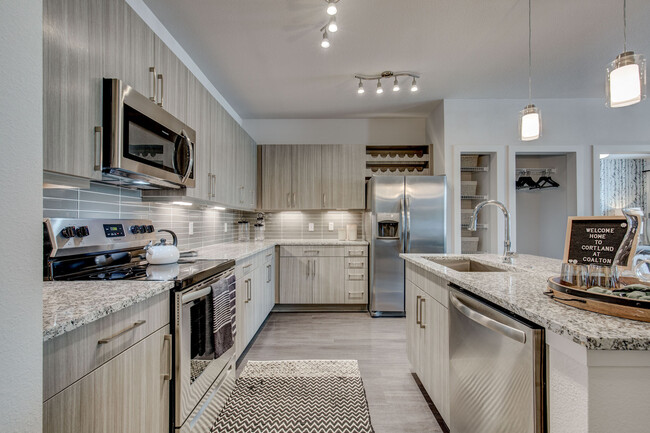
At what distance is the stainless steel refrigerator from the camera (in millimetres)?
3564

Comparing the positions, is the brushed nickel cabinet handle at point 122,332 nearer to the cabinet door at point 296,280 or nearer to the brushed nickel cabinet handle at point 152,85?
the brushed nickel cabinet handle at point 152,85

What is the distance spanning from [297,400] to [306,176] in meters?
2.76

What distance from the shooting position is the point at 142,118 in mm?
1573

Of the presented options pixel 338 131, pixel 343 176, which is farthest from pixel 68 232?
pixel 338 131

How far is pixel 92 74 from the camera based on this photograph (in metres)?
1.29

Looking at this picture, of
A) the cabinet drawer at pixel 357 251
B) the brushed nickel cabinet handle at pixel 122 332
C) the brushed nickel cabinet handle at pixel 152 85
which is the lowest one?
the cabinet drawer at pixel 357 251

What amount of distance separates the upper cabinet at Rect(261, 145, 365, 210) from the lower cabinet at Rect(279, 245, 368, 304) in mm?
640

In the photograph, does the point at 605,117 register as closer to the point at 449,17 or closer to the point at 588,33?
the point at 588,33

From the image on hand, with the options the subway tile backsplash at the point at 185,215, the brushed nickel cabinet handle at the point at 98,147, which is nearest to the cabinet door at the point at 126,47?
the brushed nickel cabinet handle at the point at 98,147

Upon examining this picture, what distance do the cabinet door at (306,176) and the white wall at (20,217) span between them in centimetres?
346

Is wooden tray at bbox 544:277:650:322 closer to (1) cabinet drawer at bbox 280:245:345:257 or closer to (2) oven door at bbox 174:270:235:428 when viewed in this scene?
(2) oven door at bbox 174:270:235:428

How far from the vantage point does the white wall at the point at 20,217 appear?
516 millimetres

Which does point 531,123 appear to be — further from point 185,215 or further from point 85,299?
point 185,215

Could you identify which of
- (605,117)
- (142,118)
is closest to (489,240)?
(605,117)
